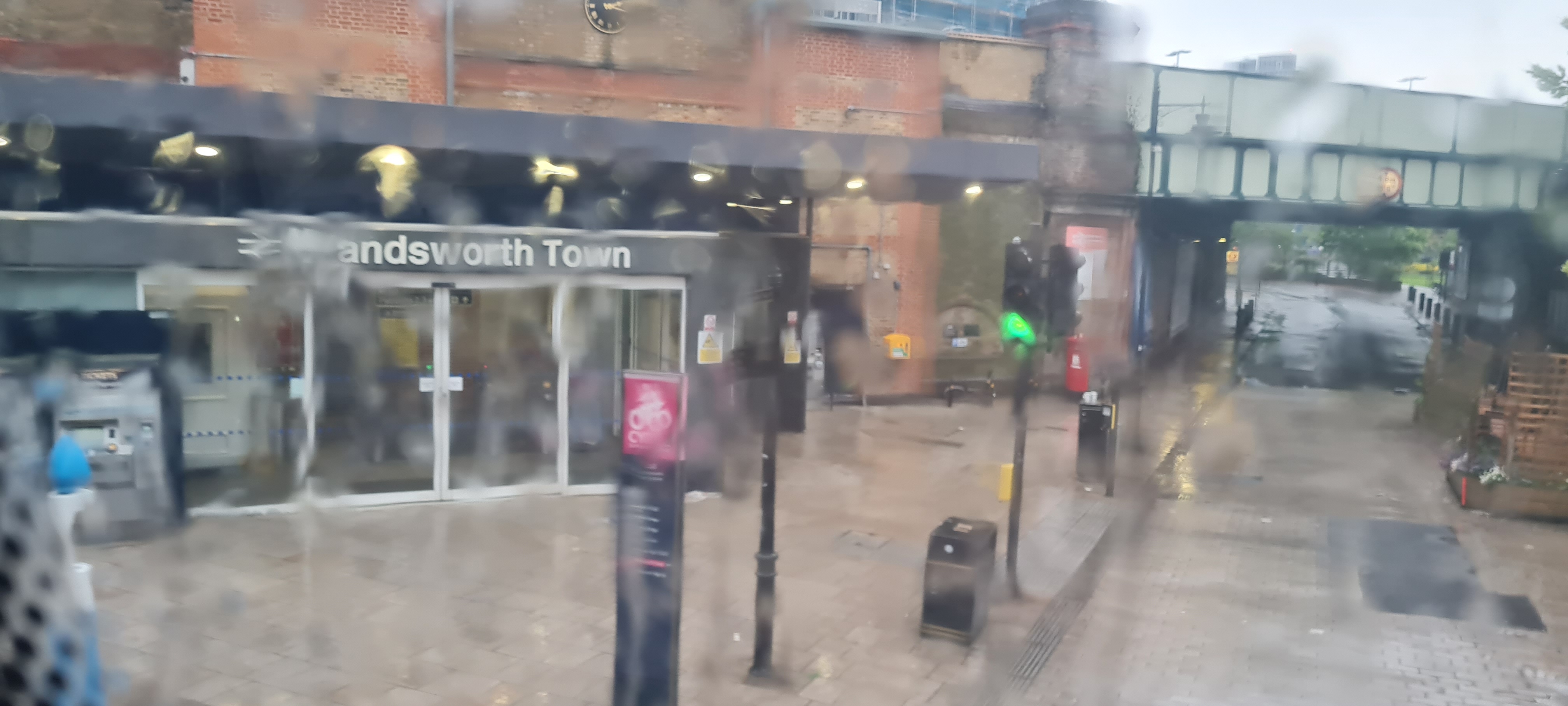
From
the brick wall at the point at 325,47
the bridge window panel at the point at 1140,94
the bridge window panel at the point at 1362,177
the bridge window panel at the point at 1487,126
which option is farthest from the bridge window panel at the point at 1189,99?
the brick wall at the point at 325,47

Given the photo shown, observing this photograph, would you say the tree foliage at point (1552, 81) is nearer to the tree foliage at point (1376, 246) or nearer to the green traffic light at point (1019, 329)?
the green traffic light at point (1019, 329)

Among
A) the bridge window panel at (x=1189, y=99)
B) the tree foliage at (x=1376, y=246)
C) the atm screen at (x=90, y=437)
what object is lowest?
the atm screen at (x=90, y=437)

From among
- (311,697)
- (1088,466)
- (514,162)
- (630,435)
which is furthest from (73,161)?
(1088,466)

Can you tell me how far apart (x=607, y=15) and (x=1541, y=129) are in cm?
1316

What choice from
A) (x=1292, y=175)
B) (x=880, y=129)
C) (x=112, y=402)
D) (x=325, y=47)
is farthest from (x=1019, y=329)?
(x=1292, y=175)

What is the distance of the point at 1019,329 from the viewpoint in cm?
702

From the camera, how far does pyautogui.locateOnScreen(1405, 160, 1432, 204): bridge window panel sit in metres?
18.5

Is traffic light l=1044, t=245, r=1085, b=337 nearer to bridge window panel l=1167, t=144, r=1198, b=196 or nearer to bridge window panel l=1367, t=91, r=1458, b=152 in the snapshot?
bridge window panel l=1367, t=91, r=1458, b=152

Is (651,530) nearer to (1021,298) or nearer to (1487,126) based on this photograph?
(1021,298)

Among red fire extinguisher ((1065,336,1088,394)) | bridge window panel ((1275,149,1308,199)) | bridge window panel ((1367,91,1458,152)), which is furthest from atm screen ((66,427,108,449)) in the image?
bridge window panel ((1275,149,1308,199))

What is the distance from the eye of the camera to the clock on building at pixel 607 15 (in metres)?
11.6

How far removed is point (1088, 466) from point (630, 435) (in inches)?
298

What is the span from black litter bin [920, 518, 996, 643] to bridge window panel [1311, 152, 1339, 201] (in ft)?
55.7

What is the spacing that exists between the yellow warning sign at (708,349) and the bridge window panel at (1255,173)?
544 inches
